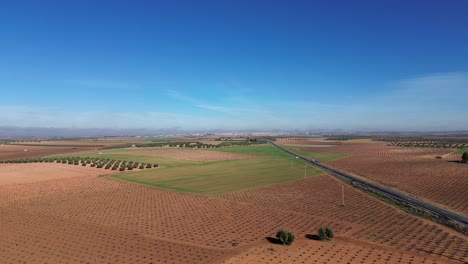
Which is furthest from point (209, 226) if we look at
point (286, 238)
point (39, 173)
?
point (39, 173)

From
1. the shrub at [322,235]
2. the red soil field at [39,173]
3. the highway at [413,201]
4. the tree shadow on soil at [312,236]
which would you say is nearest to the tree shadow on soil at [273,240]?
the tree shadow on soil at [312,236]

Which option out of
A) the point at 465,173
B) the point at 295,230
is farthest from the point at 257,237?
the point at 465,173

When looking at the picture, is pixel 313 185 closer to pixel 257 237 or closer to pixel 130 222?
pixel 257 237

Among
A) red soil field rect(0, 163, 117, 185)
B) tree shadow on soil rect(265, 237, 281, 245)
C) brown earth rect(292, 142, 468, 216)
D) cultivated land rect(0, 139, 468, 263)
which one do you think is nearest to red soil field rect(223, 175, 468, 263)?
cultivated land rect(0, 139, 468, 263)

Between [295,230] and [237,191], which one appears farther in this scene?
[237,191]

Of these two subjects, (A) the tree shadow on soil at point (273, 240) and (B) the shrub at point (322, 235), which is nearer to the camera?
(A) the tree shadow on soil at point (273, 240)

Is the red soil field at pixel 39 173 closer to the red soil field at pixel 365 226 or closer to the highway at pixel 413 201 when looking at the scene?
the red soil field at pixel 365 226

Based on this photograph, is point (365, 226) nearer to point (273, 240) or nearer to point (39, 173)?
point (273, 240)

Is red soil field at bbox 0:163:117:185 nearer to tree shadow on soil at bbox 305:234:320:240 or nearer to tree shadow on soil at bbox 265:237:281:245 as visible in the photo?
tree shadow on soil at bbox 265:237:281:245

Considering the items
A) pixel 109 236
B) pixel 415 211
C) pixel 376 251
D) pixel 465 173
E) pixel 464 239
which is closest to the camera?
pixel 376 251
